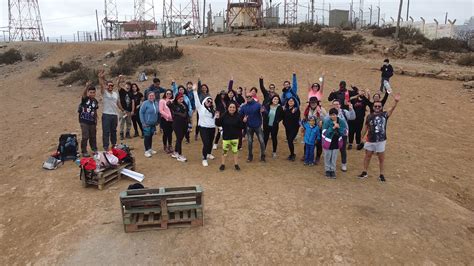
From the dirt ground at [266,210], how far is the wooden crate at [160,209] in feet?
0.49

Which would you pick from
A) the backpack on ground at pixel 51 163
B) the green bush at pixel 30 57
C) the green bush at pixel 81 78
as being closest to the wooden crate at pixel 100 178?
the backpack on ground at pixel 51 163

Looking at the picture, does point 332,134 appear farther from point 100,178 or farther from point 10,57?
point 10,57

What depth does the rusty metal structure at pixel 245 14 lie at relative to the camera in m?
41.2

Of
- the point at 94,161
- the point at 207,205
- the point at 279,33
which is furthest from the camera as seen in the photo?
the point at 279,33

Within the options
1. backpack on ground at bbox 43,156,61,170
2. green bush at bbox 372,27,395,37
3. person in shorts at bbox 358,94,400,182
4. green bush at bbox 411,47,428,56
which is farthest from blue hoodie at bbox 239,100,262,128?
green bush at bbox 372,27,395,37

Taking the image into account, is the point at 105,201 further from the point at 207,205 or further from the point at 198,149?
the point at 198,149

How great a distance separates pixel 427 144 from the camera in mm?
10852

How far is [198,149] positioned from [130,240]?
4.54 meters

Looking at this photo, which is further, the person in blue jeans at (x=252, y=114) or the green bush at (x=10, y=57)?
the green bush at (x=10, y=57)

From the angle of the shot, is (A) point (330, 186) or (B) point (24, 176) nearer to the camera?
(A) point (330, 186)

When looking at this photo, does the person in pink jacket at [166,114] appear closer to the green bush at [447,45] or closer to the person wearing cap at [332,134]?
the person wearing cap at [332,134]

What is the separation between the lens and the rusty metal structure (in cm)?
4116

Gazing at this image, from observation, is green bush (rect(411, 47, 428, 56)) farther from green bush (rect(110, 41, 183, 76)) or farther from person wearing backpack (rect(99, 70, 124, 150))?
person wearing backpack (rect(99, 70, 124, 150))

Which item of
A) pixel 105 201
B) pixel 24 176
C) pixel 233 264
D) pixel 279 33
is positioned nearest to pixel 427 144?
pixel 233 264
